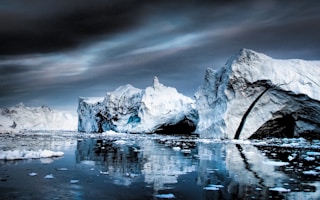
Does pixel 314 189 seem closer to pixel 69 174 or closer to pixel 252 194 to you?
pixel 252 194

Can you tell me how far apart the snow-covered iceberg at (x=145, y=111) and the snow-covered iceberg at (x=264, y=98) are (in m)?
11.9

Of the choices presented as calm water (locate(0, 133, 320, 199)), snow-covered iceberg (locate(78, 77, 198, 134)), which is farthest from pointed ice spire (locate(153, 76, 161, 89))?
calm water (locate(0, 133, 320, 199))

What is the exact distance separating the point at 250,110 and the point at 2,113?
181 metres

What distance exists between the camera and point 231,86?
22047 mm

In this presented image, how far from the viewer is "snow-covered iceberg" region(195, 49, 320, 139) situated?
68.0 ft

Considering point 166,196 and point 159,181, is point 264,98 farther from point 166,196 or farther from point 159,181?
point 166,196

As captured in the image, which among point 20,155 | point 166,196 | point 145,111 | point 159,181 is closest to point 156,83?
point 145,111

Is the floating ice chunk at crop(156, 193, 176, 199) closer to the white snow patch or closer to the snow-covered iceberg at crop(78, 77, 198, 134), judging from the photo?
the white snow patch

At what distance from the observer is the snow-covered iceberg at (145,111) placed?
1478 inches

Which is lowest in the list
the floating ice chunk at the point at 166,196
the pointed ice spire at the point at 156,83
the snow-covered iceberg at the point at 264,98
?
the floating ice chunk at the point at 166,196

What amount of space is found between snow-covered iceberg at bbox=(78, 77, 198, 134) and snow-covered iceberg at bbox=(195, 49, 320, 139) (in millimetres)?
11937

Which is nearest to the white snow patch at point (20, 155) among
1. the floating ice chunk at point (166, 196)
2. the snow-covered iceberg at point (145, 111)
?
the floating ice chunk at point (166, 196)

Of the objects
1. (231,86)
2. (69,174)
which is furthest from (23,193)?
(231,86)

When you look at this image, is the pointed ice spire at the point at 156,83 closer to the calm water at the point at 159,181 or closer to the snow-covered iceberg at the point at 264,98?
the snow-covered iceberg at the point at 264,98
